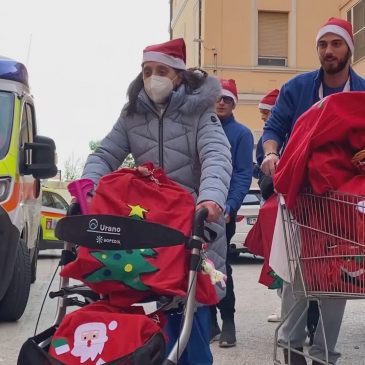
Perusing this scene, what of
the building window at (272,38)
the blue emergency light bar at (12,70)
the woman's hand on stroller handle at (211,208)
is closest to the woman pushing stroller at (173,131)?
the woman's hand on stroller handle at (211,208)

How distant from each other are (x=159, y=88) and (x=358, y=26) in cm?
2040

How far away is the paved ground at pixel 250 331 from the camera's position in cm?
548

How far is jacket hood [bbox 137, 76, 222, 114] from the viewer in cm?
383

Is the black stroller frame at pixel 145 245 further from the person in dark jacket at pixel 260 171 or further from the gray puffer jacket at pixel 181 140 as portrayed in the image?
the person in dark jacket at pixel 260 171

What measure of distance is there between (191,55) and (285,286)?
80.9ft

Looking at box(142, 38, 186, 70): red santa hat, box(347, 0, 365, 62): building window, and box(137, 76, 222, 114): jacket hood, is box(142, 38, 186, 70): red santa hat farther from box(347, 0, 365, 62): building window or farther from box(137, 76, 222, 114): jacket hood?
box(347, 0, 365, 62): building window

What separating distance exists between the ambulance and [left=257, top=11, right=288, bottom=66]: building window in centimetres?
1881

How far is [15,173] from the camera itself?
6.92 metres

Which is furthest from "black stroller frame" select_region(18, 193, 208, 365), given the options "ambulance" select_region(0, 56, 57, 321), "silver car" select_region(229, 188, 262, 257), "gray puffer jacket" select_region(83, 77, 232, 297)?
"silver car" select_region(229, 188, 262, 257)

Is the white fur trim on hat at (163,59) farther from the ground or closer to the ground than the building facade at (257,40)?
closer to the ground

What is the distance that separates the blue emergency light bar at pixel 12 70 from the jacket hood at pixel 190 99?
151 inches

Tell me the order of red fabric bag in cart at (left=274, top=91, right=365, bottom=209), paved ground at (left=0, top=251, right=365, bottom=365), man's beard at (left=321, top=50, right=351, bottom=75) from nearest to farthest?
red fabric bag in cart at (left=274, top=91, right=365, bottom=209) < man's beard at (left=321, top=50, right=351, bottom=75) < paved ground at (left=0, top=251, right=365, bottom=365)

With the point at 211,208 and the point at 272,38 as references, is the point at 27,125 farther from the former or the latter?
the point at 272,38

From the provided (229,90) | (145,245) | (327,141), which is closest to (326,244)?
(327,141)
